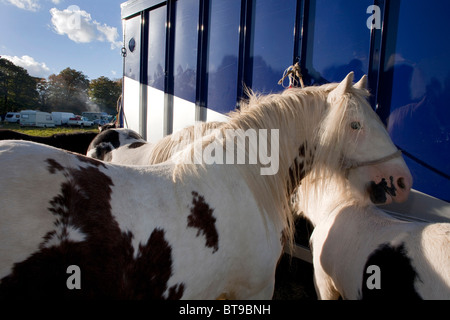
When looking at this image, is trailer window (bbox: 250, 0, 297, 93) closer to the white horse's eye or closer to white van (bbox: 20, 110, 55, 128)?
the white horse's eye

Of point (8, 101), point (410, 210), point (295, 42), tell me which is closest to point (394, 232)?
point (410, 210)

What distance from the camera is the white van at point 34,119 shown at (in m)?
33.0

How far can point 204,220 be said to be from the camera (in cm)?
126

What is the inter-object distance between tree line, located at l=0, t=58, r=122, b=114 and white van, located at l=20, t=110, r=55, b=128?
17.6ft

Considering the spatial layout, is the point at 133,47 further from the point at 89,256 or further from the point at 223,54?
the point at 89,256

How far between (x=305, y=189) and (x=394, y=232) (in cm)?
64

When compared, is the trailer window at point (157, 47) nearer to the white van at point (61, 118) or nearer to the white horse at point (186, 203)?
the white horse at point (186, 203)

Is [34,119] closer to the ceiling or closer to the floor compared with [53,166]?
closer to the ceiling

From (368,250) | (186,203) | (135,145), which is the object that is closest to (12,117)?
(135,145)

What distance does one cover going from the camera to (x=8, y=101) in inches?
1446

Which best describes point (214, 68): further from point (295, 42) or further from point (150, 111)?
point (150, 111)

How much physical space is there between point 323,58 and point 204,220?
2043 mm

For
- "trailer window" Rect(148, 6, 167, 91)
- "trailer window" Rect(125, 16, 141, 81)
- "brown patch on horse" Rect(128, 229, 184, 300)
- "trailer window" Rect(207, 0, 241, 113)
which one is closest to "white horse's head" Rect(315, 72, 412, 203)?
"brown patch on horse" Rect(128, 229, 184, 300)

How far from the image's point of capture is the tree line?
37.0 meters
